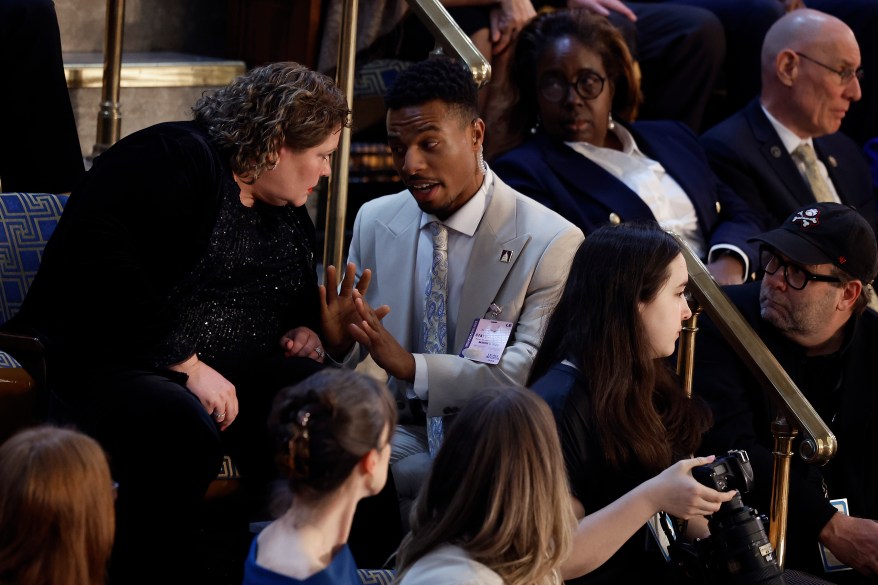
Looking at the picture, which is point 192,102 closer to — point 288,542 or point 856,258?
point 856,258

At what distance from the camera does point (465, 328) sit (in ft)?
10.6

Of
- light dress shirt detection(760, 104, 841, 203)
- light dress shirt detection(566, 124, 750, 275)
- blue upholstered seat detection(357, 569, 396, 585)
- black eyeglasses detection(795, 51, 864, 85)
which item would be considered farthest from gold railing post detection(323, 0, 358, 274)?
black eyeglasses detection(795, 51, 864, 85)

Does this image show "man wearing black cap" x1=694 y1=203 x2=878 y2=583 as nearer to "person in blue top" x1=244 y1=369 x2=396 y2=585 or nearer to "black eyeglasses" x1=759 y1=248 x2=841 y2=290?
"black eyeglasses" x1=759 y1=248 x2=841 y2=290

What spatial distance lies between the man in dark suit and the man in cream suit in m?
1.58

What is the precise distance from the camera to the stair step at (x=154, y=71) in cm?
404

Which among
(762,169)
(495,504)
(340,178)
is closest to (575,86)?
(762,169)

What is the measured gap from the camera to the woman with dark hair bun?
2586 millimetres

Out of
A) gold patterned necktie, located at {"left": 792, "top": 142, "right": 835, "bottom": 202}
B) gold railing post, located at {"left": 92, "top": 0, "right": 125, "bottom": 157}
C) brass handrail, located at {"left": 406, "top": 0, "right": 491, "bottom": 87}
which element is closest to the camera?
brass handrail, located at {"left": 406, "top": 0, "right": 491, "bottom": 87}

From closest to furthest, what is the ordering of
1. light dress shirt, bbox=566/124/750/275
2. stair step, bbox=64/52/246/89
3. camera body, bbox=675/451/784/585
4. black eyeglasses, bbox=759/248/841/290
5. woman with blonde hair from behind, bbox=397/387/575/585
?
woman with blonde hair from behind, bbox=397/387/575/585
camera body, bbox=675/451/784/585
black eyeglasses, bbox=759/248/841/290
stair step, bbox=64/52/246/89
light dress shirt, bbox=566/124/750/275

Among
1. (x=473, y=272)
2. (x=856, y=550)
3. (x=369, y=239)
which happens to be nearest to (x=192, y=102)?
(x=369, y=239)

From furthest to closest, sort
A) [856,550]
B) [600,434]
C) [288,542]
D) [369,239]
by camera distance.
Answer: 1. [369,239]
2. [856,550]
3. [600,434]
4. [288,542]

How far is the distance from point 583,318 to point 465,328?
1.99ft

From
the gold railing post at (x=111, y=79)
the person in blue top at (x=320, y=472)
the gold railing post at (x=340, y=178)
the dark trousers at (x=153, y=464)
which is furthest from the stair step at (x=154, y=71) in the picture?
the person in blue top at (x=320, y=472)

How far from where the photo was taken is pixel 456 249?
10.9ft
